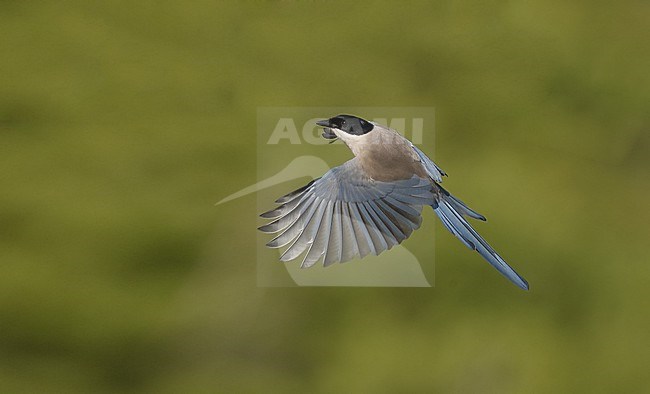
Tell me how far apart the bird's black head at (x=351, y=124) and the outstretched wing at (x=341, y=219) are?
2.7 inches

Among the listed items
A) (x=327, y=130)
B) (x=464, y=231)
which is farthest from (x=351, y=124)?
(x=464, y=231)

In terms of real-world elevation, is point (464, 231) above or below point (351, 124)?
below

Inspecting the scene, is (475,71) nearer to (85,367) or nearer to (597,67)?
(597,67)

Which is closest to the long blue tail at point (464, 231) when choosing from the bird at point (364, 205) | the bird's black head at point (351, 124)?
the bird at point (364, 205)

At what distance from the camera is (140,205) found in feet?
3.25

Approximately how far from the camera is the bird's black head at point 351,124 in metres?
0.75

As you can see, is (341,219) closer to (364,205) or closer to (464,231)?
(364,205)

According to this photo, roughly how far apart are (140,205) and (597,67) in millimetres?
746

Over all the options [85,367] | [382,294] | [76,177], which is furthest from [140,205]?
[382,294]

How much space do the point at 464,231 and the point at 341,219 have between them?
5.6 inches

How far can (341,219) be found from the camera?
0.68 meters

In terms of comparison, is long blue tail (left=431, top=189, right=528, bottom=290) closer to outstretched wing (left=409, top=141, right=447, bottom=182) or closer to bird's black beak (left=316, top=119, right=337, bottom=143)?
outstretched wing (left=409, top=141, right=447, bottom=182)

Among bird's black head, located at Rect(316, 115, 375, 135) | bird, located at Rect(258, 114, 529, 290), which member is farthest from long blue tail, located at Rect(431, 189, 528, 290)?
bird's black head, located at Rect(316, 115, 375, 135)

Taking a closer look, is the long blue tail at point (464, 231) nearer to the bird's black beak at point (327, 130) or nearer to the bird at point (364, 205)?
the bird at point (364, 205)
